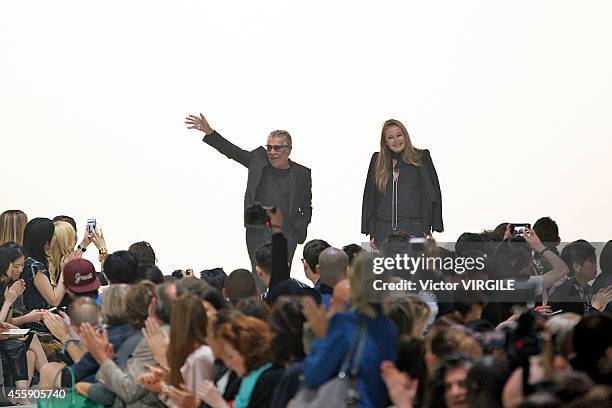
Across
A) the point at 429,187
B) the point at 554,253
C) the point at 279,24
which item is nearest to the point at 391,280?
the point at 554,253

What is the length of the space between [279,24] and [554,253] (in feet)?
18.0

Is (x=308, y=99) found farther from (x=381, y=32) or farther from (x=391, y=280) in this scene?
(x=391, y=280)

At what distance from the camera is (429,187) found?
10594 millimetres

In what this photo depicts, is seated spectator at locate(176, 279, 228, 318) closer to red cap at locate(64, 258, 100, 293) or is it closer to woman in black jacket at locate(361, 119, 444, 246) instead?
red cap at locate(64, 258, 100, 293)

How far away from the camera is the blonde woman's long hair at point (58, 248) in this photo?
31.9 feet

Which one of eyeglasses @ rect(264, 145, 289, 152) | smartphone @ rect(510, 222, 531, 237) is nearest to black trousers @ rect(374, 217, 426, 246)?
eyeglasses @ rect(264, 145, 289, 152)

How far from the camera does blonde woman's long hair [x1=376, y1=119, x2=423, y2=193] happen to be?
10.4 meters

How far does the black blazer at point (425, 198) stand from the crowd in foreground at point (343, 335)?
1737 mm

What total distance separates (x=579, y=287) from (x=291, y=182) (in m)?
3.41

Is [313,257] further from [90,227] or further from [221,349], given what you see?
[90,227]

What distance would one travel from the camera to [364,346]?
4.98m

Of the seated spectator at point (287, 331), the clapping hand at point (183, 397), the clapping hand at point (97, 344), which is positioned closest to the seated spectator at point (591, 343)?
the seated spectator at point (287, 331)

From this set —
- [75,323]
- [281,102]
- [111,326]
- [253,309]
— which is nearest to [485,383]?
[253,309]

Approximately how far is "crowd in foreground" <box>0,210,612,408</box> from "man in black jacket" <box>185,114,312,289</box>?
1958 mm
